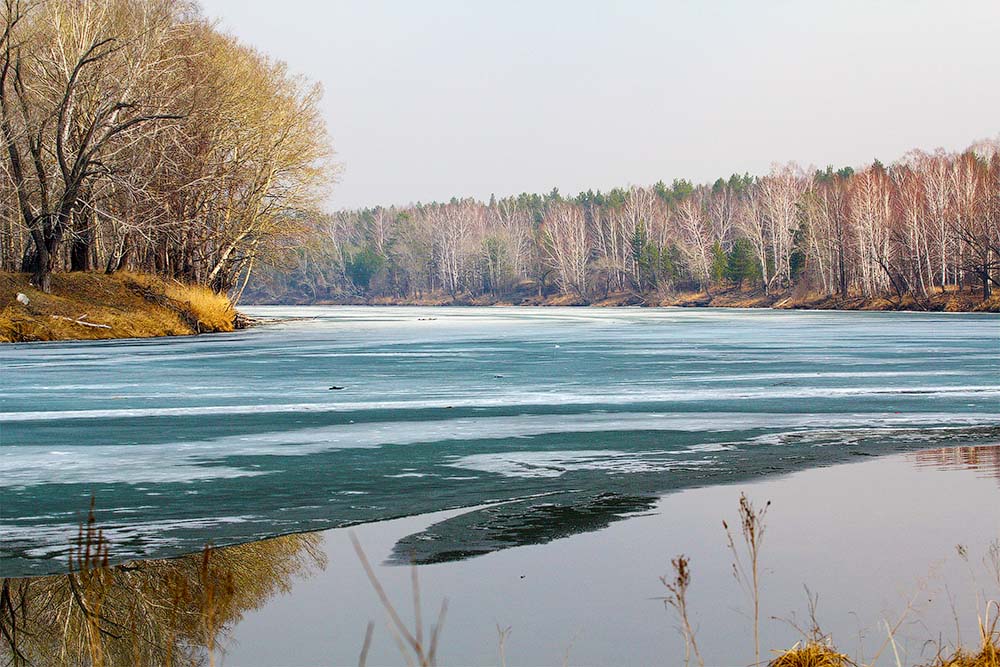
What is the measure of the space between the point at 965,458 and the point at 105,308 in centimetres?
3018

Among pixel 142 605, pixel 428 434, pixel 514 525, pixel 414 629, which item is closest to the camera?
pixel 414 629

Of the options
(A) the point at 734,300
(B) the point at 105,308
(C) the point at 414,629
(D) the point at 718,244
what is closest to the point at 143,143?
(B) the point at 105,308

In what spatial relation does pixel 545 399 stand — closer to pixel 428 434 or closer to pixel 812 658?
pixel 428 434

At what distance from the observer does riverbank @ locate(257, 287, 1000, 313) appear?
229 feet

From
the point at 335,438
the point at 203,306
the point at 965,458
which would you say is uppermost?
the point at 203,306

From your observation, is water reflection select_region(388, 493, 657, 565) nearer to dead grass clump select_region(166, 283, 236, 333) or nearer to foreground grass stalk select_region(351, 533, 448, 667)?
foreground grass stalk select_region(351, 533, 448, 667)

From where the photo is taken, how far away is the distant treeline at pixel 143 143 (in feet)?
111

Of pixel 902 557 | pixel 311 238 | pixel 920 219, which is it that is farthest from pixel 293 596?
pixel 920 219

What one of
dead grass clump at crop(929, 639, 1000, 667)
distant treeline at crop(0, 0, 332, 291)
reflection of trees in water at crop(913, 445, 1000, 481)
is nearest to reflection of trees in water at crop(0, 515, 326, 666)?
dead grass clump at crop(929, 639, 1000, 667)

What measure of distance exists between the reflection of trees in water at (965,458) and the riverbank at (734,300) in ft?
191

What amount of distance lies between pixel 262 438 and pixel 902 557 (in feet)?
23.3

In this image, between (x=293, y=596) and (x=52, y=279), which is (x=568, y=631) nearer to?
(x=293, y=596)

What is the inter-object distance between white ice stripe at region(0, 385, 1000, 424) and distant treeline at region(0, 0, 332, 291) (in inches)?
733

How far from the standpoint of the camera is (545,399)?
15555 millimetres
